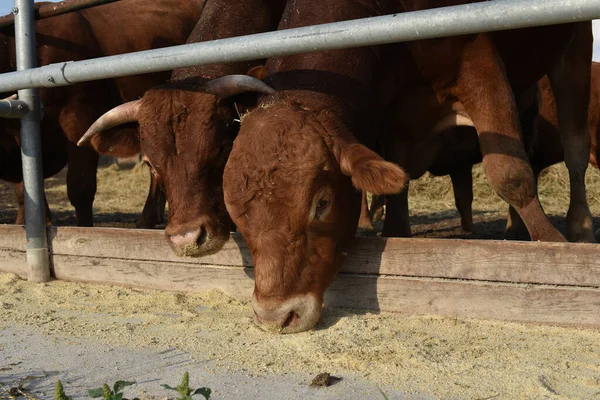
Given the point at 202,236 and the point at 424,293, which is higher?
the point at 202,236

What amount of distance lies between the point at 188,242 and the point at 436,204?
Answer: 629 cm

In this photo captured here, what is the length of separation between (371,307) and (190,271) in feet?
3.50

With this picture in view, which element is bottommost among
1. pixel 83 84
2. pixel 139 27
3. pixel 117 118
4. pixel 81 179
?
pixel 81 179

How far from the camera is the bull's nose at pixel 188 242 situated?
371 centimetres

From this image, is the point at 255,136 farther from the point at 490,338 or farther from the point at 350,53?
the point at 490,338

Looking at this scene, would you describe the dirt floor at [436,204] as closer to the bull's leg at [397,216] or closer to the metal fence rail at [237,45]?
the bull's leg at [397,216]

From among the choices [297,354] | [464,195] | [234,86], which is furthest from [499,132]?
[464,195]

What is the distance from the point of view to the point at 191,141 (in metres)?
4.09

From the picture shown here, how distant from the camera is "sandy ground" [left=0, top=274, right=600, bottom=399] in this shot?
2381 mm

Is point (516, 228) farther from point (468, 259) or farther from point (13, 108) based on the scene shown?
point (13, 108)

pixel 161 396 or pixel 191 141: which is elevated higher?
pixel 191 141

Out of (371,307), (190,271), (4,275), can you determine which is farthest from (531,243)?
(4,275)

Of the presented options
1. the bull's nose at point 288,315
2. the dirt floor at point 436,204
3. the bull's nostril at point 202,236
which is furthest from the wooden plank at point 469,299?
the dirt floor at point 436,204

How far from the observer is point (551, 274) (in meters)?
2.94
